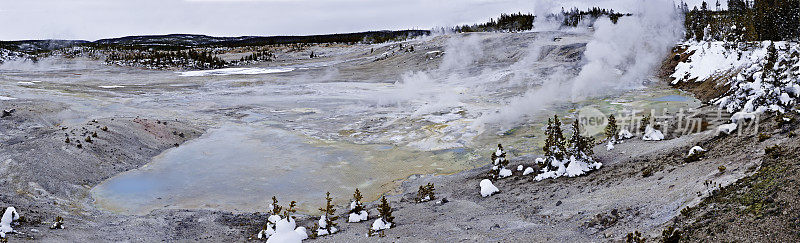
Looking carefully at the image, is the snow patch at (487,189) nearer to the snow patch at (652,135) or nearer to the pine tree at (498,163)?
the pine tree at (498,163)

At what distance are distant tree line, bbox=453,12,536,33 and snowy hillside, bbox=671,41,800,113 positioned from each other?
28803 mm

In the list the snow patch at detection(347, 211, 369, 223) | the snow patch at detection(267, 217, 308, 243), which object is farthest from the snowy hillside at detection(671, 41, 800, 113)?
the snow patch at detection(267, 217, 308, 243)

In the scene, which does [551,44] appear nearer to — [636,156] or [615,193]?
[636,156]

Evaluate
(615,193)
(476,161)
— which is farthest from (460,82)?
(615,193)

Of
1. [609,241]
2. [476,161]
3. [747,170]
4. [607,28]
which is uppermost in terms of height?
[607,28]

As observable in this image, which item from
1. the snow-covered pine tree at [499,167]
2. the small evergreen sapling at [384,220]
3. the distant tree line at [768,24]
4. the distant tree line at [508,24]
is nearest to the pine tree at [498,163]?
the snow-covered pine tree at [499,167]

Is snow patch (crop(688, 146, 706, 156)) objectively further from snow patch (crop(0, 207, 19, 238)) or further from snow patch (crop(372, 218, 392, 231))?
snow patch (crop(0, 207, 19, 238))

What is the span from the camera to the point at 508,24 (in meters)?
69.8

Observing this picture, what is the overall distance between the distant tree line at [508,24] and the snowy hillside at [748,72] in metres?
28.8

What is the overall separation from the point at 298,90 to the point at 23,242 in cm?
2486

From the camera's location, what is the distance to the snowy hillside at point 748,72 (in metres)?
11.2

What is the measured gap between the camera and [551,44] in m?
40.9

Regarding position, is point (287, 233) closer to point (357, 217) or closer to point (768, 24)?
point (357, 217)

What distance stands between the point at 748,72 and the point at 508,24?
172 ft
